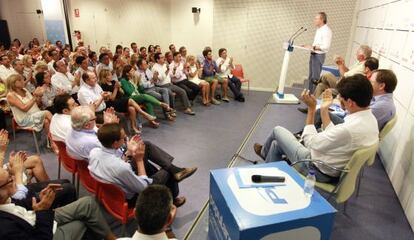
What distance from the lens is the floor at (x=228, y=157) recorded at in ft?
8.05

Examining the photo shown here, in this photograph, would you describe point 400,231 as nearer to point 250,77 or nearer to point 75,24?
point 250,77

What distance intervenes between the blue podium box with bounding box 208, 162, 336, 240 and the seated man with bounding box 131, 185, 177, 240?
15.7 inches

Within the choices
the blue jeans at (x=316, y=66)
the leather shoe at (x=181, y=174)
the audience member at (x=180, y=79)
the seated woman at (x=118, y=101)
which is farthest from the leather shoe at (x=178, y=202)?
the blue jeans at (x=316, y=66)

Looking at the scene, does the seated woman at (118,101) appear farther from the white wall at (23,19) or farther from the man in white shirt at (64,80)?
the white wall at (23,19)

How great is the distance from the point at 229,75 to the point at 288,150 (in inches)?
179

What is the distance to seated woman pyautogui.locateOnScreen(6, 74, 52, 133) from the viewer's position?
3.68m

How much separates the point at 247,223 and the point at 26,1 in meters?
11.9

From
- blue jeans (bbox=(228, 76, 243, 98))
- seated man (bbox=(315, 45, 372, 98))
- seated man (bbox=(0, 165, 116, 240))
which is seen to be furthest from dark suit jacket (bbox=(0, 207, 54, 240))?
blue jeans (bbox=(228, 76, 243, 98))

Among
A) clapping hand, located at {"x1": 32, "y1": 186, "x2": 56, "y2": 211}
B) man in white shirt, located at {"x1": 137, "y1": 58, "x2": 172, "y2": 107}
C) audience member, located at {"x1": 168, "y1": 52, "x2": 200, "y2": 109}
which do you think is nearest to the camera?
clapping hand, located at {"x1": 32, "y1": 186, "x2": 56, "y2": 211}

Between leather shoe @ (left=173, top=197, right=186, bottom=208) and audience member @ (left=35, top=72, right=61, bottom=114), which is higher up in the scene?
audience member @ (left=35, top=72, right=61, bottom=114)

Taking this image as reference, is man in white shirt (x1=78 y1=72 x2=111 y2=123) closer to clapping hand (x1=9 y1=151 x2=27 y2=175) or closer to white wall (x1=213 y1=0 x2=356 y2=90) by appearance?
clapping hand (x1=9 y1=151 x2=27 y2=175)

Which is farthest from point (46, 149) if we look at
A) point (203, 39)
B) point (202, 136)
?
point (203, 39)

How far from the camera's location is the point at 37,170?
8.89 feet

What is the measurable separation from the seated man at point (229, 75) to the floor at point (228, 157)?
0.33 metres
